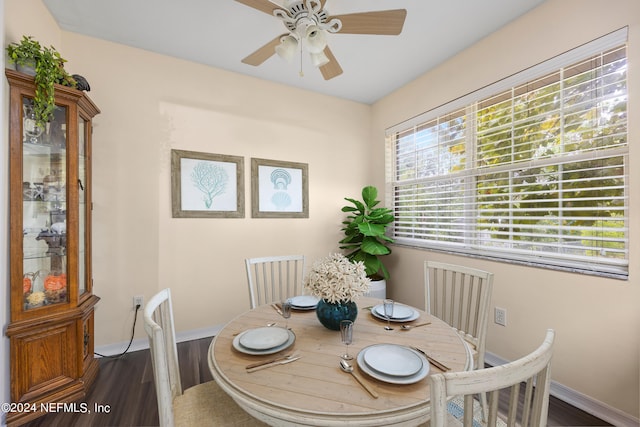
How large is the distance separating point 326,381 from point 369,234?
207 centimetres

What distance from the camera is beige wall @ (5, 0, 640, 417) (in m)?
1.72

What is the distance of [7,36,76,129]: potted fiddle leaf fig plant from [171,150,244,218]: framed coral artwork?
0.96 m

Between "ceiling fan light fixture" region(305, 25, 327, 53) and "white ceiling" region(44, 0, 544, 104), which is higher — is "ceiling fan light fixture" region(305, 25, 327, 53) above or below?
below

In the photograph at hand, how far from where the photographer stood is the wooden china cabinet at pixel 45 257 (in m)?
1.64

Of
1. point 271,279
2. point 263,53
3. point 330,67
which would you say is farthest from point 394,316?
point 263,53

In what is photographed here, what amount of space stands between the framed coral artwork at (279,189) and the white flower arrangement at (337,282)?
183 cm

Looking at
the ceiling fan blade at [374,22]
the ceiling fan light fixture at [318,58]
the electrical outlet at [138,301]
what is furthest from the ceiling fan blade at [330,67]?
the electrical outlet at [138,301]

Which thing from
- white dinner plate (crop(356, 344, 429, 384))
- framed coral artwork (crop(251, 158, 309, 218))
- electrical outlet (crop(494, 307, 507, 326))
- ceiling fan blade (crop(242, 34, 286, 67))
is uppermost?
ceiling fan blade (crop(242, 34, 286, 67))

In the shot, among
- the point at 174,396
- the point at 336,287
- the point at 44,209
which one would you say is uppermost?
the point at 44,209

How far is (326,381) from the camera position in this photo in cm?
97

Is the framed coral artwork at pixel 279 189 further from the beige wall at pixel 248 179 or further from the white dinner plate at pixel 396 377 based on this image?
the white dinner plate at pixel 396 377

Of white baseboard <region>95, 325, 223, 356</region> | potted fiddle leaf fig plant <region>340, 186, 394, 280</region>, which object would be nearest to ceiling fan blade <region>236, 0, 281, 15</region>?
potted fiddle leaf fig plant <region>340, 186, 394, 280</region>

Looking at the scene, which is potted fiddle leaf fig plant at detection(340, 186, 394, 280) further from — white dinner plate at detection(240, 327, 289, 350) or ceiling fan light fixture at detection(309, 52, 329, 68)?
white dinner plate at detection(240, 327, 289, 350)

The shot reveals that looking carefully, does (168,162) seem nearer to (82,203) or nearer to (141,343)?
(82,203)
